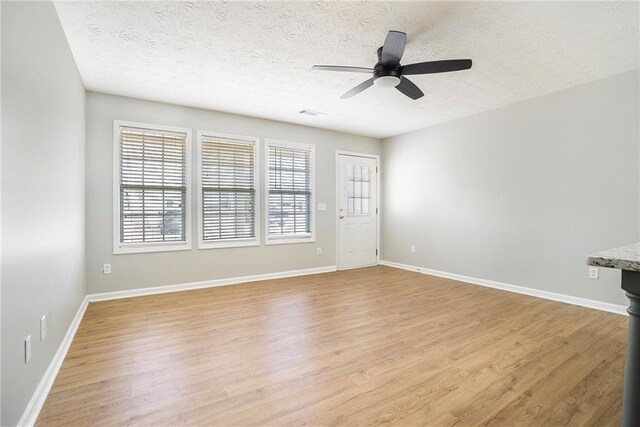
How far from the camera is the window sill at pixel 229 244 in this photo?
4.24m

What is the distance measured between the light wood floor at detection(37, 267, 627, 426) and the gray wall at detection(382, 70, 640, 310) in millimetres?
655

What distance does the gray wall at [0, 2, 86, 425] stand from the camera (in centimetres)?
134

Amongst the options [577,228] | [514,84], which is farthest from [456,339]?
[514,84]

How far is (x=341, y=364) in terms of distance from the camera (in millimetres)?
2148

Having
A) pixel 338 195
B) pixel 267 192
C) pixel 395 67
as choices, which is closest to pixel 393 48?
pixel 395 67

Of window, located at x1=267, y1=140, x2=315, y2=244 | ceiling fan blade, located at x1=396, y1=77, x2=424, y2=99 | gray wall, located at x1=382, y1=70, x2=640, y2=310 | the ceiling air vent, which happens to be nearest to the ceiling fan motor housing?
ceiling fan blade, located at x1=396, y1=77, x2=424, y2=99

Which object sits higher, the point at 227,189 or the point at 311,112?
the point at 311,112

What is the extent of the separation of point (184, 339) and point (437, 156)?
4.55 meters

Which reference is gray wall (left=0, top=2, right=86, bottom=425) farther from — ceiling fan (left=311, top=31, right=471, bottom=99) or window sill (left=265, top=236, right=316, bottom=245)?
window sill (left=265, top=236, right=316, bottom=245)

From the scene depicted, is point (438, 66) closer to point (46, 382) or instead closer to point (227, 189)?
point (227, 189)

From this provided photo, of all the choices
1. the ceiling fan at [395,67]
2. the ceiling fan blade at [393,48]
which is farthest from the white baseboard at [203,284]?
the ceiling fan blade at [393,48]

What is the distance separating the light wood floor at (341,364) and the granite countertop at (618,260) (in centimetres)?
107

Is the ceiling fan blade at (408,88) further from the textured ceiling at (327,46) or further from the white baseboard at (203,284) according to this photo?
the white baseboard at (203,284)

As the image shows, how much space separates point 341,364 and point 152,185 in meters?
3.33
